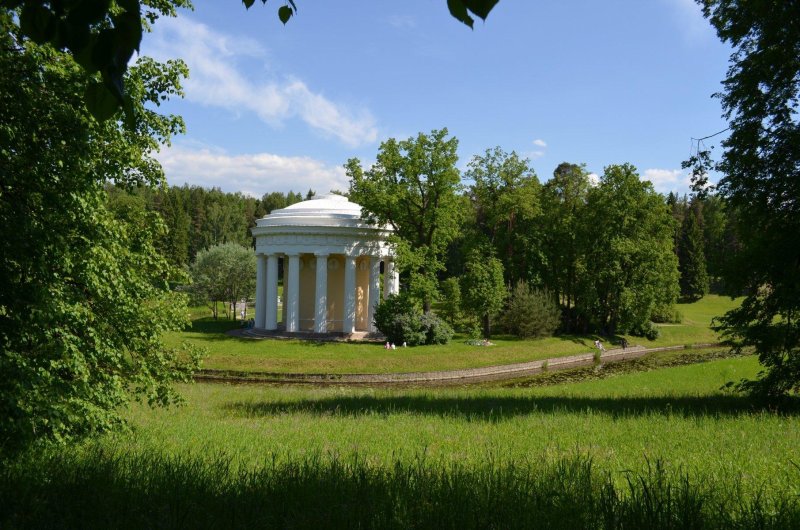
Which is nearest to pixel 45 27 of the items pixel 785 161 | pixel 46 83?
pixel 46 83

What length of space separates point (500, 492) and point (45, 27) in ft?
12.8

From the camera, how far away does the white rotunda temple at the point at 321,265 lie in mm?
36344

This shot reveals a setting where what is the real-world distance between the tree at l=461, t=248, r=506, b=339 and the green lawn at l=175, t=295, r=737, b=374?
213cm

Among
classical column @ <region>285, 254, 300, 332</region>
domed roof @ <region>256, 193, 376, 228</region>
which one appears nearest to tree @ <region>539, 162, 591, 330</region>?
domed roof @ <region>256, 193, 376, 228</region>

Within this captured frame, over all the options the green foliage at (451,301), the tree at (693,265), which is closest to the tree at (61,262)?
the green foliage at (451,301)

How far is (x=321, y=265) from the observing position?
3644cm

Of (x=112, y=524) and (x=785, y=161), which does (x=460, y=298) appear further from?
(x=112, y=524)

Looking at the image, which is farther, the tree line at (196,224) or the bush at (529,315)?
the tree line at (196,224)

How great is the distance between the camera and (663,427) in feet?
29.1

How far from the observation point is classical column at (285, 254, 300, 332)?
1437 inches

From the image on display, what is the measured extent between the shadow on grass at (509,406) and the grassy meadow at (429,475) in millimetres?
881

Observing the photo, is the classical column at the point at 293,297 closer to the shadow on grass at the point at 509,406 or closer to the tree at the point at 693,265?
the shadow on grass at the point at 509,406

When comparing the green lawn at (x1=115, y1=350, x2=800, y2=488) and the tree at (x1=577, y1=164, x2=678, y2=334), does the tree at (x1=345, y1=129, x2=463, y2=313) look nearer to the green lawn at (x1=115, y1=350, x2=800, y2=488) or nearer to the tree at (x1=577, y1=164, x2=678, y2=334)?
the tree at (x1=577, y1=164, x2=678, y2=334)

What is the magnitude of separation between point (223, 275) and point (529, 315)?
2545 cm
